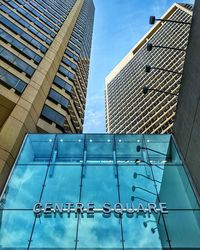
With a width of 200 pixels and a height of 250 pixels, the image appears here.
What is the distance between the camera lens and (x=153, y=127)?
8362cm

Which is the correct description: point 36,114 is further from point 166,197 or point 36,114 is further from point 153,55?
point 153,55

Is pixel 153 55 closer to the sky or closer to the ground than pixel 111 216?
closer to the sky

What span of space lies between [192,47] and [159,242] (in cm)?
915

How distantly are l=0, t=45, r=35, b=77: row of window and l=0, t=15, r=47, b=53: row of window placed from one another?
5.16 m

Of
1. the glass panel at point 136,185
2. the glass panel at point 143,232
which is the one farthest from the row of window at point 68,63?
the glass panel at point 143,232

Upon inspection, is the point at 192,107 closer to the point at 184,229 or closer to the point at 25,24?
the point at 184,229

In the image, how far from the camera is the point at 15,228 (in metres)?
12.5

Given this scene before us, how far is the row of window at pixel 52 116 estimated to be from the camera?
2281cm

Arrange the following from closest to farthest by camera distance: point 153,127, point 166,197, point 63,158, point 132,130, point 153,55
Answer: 1. point 166,197
2. point 63,158
3. point 153,127
4. point 132,130
5. point 153,55

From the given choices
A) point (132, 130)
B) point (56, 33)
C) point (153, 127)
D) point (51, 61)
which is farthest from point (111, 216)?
point (132, 130)

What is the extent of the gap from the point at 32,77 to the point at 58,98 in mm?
3587

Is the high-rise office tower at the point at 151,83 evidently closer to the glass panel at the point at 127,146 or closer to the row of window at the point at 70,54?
the row of window at the point at 70,54

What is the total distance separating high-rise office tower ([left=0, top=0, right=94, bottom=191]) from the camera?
1828 centimetres

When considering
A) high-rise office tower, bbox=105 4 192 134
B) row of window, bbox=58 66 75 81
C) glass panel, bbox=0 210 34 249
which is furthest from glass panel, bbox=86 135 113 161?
high-rise office tower, bbox=105 4 192 134
